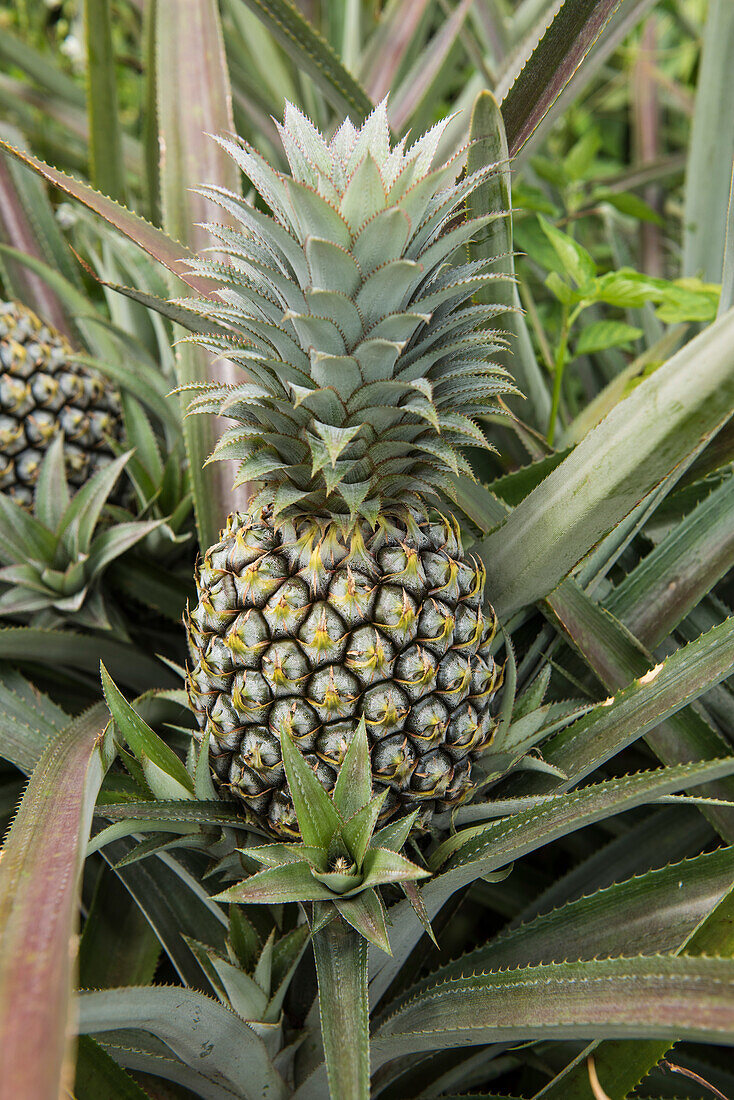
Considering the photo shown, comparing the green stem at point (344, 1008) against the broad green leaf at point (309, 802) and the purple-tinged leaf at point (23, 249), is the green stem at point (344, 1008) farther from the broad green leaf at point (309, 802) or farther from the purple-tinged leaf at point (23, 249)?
the purple-tinged leaf at point (23, 249)

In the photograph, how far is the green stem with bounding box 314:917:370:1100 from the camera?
537mm

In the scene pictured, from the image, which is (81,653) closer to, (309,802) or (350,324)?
(309,802)

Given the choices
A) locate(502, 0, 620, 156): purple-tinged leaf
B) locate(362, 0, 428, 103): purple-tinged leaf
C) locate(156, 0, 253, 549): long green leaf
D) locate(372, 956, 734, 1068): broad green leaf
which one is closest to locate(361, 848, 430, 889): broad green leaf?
locate(372, 956, 734, 1068): broad green leaf

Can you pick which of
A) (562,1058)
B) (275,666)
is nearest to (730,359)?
(275,666)

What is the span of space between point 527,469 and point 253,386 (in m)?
0.41

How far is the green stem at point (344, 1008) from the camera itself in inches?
21.1

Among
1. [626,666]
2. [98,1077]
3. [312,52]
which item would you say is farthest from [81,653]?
[312,52]

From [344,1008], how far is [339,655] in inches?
11.6

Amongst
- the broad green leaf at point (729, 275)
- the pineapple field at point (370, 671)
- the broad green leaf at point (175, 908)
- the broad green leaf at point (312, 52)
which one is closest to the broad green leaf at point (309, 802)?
the pineapple field at point (370, 671)

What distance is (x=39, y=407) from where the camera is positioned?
3.71ft

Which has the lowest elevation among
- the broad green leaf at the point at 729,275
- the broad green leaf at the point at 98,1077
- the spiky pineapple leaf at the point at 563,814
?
the broad green leaf at the point at 98,1077

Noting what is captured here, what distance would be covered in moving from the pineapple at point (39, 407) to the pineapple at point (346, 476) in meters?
0.54

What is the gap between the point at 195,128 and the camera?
107 cm

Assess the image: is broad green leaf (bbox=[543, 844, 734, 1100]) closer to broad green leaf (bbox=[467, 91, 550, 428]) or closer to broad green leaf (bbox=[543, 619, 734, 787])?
broad green leaf (bbox=[543, 619, 734, 787])
